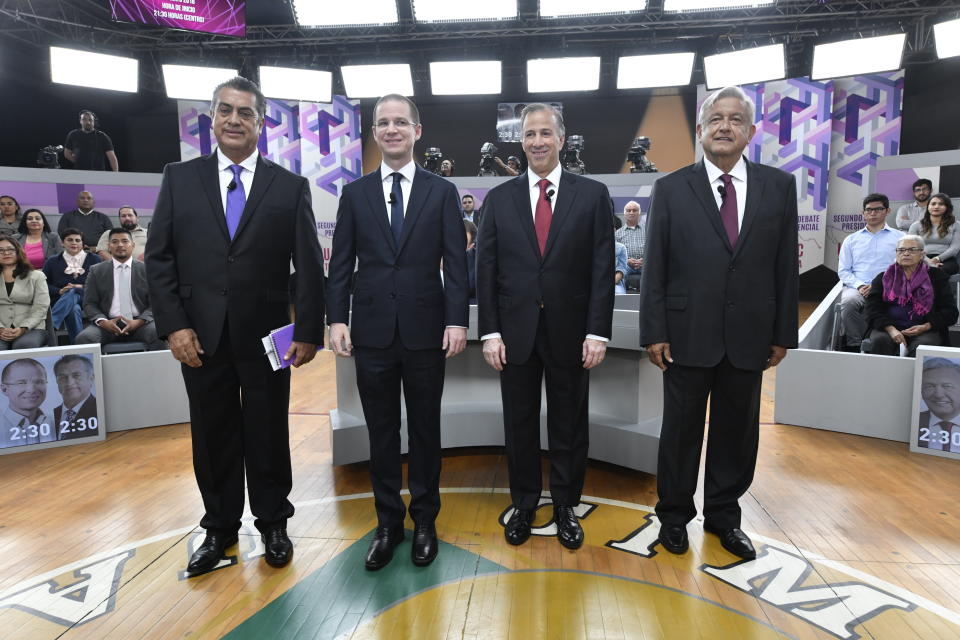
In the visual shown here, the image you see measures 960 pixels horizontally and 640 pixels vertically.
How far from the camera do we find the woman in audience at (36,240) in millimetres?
5816

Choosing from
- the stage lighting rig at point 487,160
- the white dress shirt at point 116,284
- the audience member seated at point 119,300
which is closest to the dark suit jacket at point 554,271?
the audience member seated at point 119,300

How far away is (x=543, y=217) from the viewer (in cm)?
228

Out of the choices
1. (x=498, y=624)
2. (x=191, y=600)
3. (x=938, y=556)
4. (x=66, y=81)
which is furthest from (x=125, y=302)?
(x=66, y=81)

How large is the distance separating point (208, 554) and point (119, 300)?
2976mm

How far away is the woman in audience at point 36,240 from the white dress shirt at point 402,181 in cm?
522

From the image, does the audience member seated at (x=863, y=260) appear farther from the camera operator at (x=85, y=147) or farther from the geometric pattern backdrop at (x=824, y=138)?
the camera operator at (x=85, y=147)

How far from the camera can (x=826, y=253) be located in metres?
9.32

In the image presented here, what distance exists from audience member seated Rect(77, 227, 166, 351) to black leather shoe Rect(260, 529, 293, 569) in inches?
104

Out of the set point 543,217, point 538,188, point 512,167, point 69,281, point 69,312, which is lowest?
point 69,312

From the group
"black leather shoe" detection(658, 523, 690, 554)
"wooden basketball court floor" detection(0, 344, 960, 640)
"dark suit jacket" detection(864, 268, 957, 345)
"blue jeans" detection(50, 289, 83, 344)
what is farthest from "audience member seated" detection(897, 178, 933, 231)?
"blue jeans" detection(50, 289, 83, 344)

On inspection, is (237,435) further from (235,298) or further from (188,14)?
(188,14)

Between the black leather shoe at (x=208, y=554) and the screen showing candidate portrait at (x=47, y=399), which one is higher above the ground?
the screen showing candidate portrait at (x=47, y=399)

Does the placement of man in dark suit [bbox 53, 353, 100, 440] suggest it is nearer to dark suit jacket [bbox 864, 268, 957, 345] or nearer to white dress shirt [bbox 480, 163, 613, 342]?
white dress shirt [bbox 480, 163, 613, 342]

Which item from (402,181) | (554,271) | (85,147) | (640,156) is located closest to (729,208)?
(554,271)
